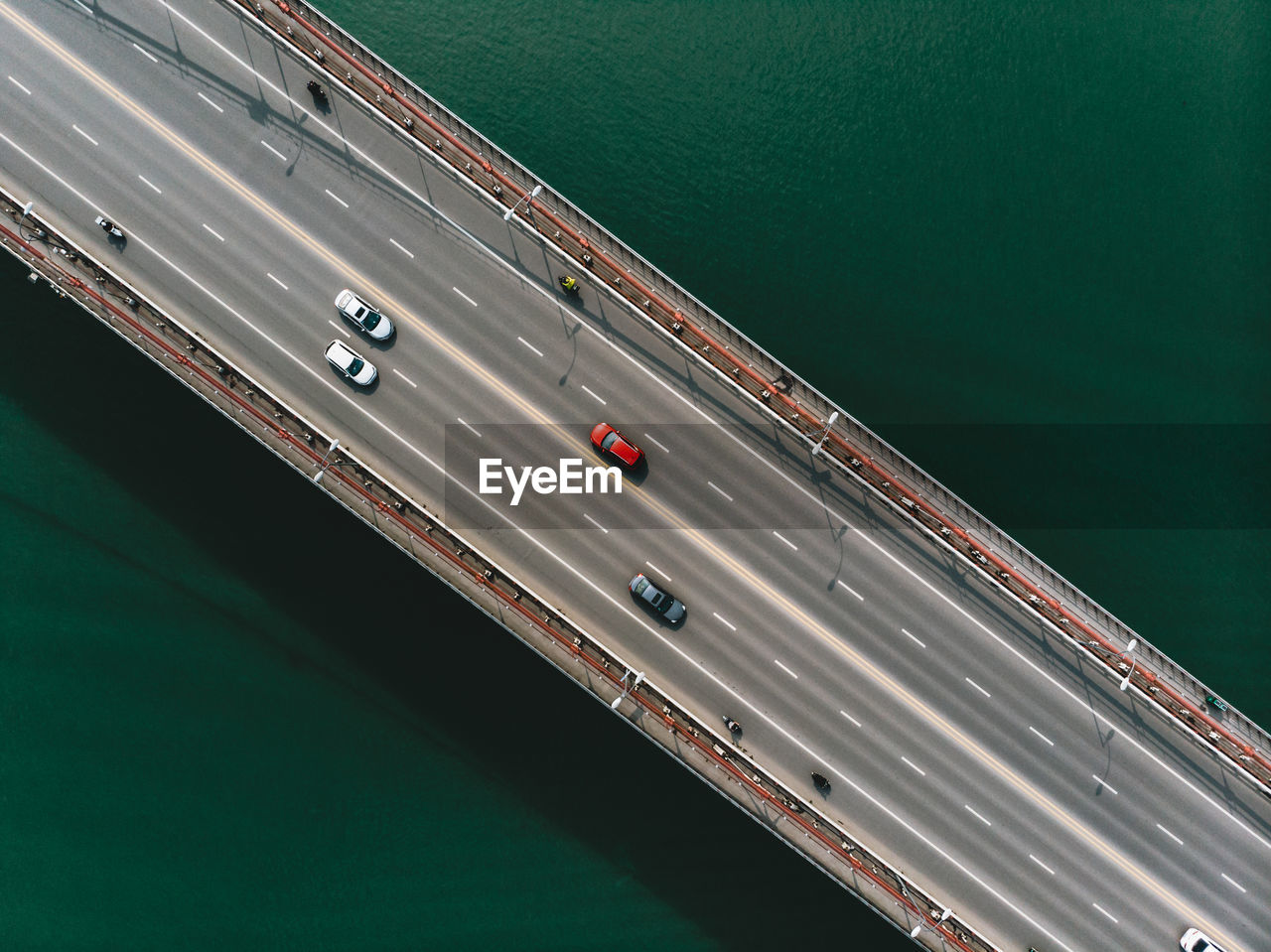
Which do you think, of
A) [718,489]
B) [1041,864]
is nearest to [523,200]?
[718,489]

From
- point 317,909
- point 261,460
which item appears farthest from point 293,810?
point 261,460

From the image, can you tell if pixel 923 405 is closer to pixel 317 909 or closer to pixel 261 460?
pixel 261 460

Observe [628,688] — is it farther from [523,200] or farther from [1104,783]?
[1104,783]

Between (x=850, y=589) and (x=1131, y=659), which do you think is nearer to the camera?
(x=1131, y=659)

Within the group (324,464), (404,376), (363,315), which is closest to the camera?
(324,464)

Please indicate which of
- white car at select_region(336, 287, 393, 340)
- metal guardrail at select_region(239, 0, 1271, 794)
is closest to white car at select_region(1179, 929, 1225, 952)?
metal guardrail at select_region(239, 0, 1271, 794)

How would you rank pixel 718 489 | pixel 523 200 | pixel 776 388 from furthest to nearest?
pixel 718 489, pixel 776 388, pixel 523 200

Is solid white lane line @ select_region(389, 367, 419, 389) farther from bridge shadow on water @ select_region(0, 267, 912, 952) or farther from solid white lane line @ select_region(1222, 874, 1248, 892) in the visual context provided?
solid white lane line @ select_region(1222, 874, 1248, 892)

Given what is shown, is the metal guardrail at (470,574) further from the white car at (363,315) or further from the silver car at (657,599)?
the white car at (363,315)
